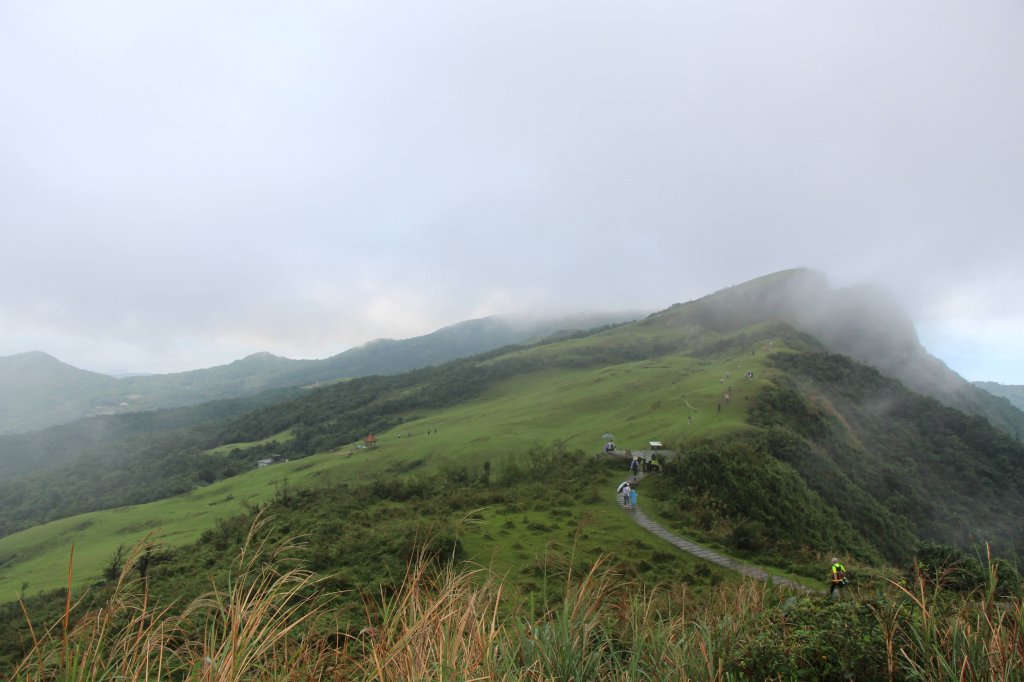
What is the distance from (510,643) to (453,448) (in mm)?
48545

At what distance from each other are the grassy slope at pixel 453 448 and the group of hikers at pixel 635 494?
178 inches

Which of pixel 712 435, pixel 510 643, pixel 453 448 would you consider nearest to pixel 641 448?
pixel 712 435

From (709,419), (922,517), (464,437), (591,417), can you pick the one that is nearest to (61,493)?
(464,437)

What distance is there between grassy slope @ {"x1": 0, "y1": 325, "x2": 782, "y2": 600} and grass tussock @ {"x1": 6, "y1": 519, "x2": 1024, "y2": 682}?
24.0 m

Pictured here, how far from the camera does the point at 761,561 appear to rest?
1828 centimetres

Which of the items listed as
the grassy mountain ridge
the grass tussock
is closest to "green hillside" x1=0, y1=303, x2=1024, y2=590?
the grassy mountain ridge

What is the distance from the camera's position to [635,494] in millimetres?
23484

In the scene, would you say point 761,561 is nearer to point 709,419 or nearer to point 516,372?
point 709,419

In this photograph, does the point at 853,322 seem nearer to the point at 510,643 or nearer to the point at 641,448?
the point at 641,448

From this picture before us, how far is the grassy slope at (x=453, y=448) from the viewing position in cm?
3844

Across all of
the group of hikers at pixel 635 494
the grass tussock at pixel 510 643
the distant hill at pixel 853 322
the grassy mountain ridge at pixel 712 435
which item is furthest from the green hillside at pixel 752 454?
the distant hill at pixel 853 322

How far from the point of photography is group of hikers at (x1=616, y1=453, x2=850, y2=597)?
1068cm

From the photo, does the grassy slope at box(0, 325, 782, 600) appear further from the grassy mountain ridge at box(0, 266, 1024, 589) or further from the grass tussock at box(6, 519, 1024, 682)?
the grass tussock at box(6, 519, 1024, 682)

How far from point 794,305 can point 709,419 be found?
141 m
